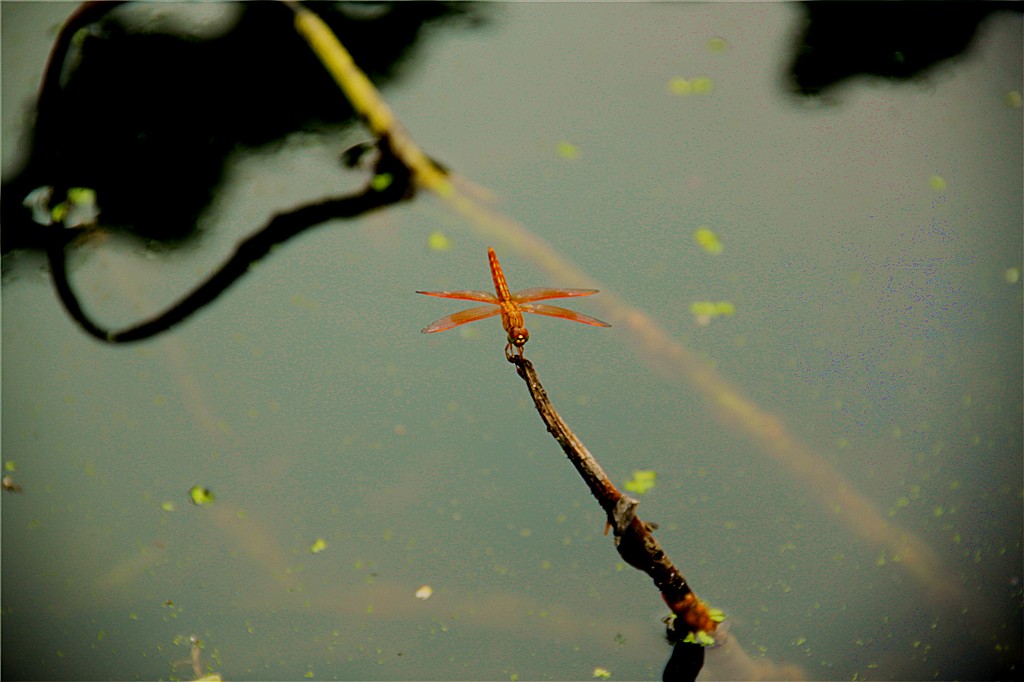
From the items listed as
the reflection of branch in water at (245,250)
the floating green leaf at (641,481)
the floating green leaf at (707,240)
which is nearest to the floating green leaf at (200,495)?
the reflection of branch in water at (245,250)

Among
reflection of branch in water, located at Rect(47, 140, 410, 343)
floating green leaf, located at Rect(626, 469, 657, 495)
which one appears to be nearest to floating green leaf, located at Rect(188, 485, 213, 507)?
reflection of branch in water, located at Rect(47, 140, 410, 343)

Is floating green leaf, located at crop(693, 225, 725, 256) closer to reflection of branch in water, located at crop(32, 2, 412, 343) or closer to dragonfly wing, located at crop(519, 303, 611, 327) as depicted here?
dragonfly wing, located at crop(519, 303, 611, 327)

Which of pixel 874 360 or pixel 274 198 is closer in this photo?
pixel 874 360

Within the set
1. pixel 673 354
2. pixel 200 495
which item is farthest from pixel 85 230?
pixel 673 354

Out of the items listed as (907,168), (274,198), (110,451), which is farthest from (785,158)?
(110,451)

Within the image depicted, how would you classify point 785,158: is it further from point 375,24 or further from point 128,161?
point 128,161

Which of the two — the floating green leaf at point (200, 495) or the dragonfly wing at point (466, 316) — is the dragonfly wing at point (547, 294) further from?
the floating green leaf at point (200, 495)
